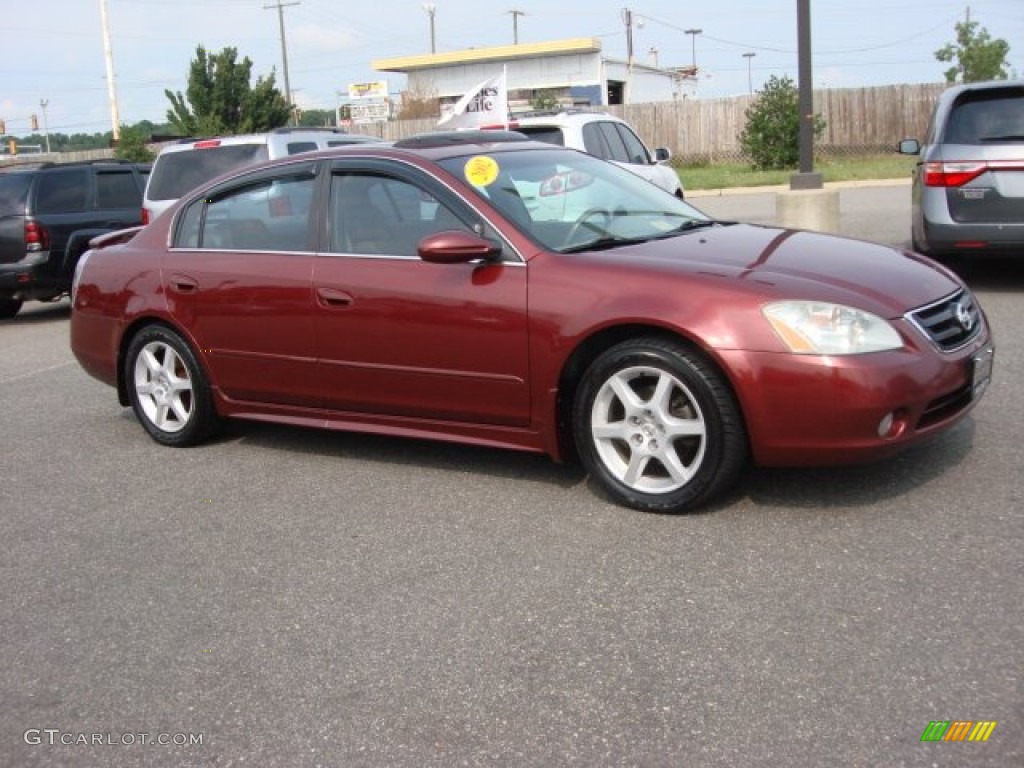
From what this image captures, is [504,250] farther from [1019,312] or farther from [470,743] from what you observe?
[1019,312]

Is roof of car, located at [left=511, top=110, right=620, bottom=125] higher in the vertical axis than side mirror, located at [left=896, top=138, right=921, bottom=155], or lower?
higher

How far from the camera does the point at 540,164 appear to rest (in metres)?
5.68

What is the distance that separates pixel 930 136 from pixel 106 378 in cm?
674

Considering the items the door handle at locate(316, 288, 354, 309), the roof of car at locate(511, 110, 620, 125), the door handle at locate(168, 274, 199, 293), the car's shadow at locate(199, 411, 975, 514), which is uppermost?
the roof of car at locate(511, 110, 620, 125)

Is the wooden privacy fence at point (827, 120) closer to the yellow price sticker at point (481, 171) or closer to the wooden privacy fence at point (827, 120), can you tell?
the wooden privacy fence at point (827, 120)

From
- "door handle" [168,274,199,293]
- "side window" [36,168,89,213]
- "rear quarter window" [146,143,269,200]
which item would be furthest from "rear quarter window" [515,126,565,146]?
"door handle" [168,274,199,293]

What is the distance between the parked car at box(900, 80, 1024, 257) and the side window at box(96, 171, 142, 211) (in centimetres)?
907

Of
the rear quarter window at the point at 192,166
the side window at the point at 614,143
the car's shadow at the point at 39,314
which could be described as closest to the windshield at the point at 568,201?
the rear quarter window at the point at 192,166

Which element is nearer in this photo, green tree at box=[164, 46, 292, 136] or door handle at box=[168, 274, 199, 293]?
door handle at box=[168, 274, 199, 293]

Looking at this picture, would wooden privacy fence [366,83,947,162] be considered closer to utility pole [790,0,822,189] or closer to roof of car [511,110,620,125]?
utility pole [790,0,822,189]

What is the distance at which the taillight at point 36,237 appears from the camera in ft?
40.9

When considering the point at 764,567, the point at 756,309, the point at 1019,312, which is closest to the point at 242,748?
the point at 764,567

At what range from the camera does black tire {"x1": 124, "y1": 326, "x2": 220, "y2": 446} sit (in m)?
6.18

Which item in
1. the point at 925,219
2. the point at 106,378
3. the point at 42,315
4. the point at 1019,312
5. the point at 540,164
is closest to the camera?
the point at 540,164
